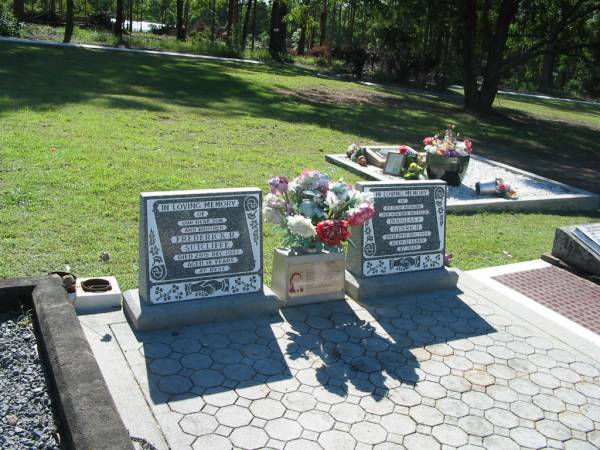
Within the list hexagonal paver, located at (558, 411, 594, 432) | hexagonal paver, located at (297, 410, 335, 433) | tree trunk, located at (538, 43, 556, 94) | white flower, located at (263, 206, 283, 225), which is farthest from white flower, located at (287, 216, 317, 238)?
tree trunk, located at (538, 43, 556, 94)

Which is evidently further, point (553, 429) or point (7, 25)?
point (7, 25)

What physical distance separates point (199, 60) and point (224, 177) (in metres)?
18.1

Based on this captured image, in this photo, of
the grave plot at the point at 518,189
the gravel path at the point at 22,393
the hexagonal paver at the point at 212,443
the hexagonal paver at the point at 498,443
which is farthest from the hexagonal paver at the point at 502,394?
the grave plot at the point at 518,189

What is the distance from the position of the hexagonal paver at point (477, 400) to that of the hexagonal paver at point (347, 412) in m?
0.76

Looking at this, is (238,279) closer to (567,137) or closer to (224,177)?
(224,177)

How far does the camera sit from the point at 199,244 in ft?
16.5

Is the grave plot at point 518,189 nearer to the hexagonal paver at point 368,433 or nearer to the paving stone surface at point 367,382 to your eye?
the paving stone surface at point 367,382

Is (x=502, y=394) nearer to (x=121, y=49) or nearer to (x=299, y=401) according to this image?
(x=299, y=401)

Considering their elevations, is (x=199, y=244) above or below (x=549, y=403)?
above

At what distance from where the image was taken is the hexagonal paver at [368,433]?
380 cm

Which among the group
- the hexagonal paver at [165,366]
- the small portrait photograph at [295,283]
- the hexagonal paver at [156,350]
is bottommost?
the hexagonal paver at [165,366]

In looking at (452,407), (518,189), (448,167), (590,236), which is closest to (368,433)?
(452,407)

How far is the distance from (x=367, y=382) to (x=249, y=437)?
1055 millimetres

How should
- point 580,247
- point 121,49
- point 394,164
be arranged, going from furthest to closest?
point 121,49 < point 394,164 < point 580,247
